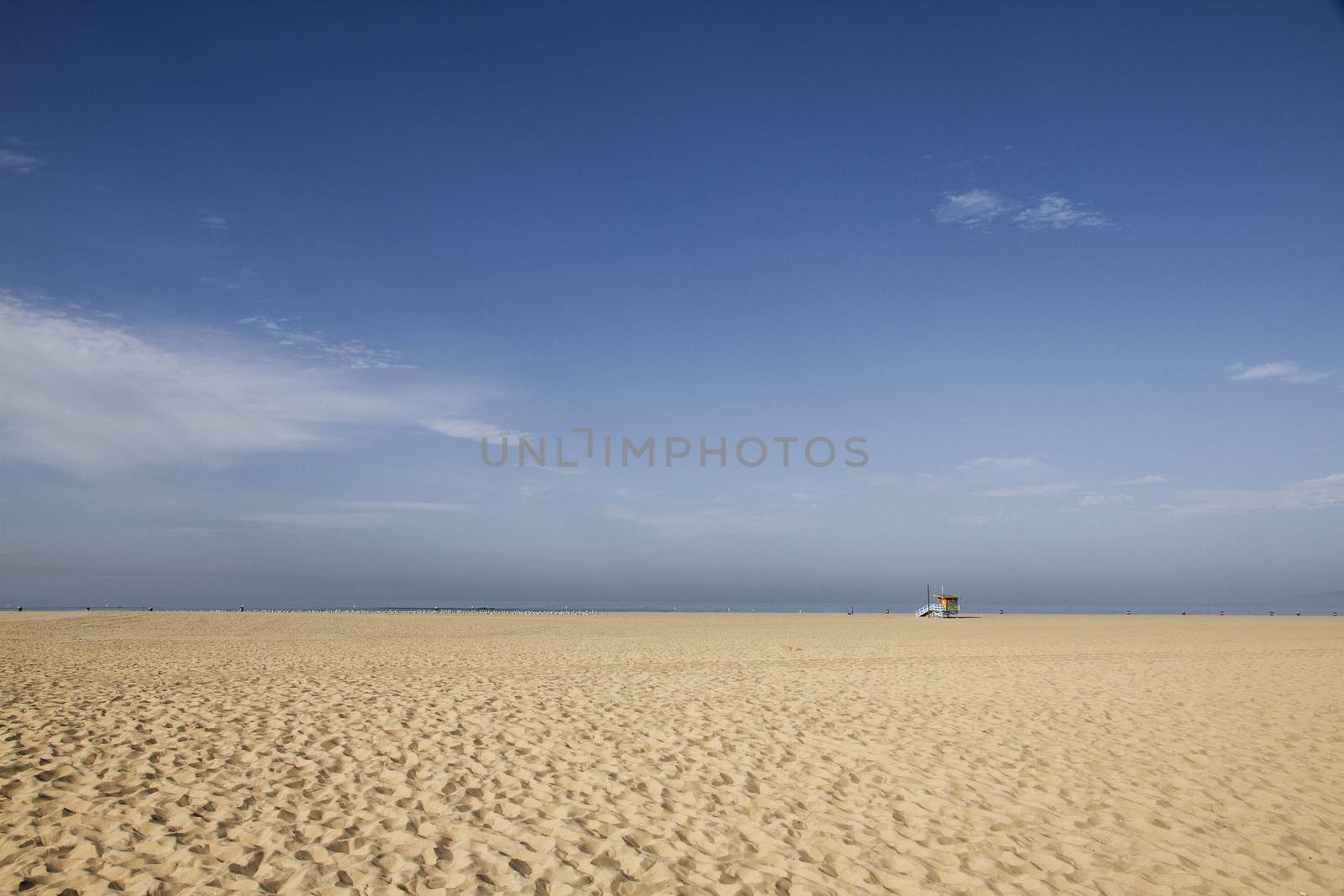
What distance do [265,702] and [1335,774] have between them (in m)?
15.0

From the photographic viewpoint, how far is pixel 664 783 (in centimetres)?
786

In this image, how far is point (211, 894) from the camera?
17.2 ft

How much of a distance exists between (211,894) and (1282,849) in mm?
8893

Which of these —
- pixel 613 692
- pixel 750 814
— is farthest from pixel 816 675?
pixel 750 814

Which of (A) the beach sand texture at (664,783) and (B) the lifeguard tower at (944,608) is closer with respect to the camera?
(A) the beach sand texture at (664,783)

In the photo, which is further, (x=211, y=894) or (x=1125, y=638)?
(x=1125, y=638)

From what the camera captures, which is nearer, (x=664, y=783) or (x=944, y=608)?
(x=664, y=783)

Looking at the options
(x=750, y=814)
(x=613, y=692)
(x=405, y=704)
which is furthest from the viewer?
(x=613, y=692)

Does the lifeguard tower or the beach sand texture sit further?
the lifeguard tower

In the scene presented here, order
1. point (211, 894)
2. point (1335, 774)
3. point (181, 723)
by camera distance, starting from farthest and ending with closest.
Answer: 1. point (181, 723)
2. point (1335, 774)
3. point (211, 894)

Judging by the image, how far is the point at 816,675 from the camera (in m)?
16.2

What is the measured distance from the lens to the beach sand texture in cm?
577

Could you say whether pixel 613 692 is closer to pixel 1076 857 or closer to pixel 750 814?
pixel 750 814

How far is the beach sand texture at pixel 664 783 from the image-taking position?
18.9 ft
